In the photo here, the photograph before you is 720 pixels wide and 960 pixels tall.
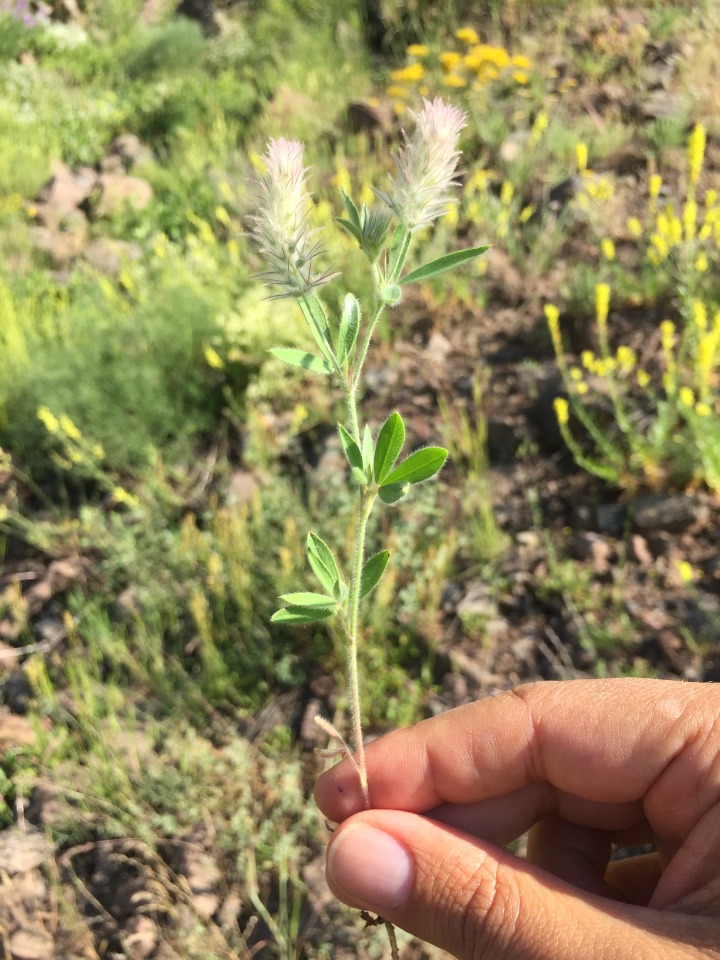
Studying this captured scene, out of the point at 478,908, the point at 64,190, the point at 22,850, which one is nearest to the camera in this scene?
the point at 478,908

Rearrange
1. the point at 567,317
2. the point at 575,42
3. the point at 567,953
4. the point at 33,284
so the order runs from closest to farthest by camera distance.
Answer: the point at 567,953 < the point at 567,317 < the point at 33,284 < the point at 575,42

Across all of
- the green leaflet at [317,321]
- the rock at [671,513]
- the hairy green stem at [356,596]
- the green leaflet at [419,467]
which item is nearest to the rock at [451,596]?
the rock at [671,513]

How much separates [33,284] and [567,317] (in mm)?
3433

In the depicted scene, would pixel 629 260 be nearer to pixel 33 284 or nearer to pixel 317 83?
pixel 33 284

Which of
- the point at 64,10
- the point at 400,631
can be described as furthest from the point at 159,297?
the point at 64,10

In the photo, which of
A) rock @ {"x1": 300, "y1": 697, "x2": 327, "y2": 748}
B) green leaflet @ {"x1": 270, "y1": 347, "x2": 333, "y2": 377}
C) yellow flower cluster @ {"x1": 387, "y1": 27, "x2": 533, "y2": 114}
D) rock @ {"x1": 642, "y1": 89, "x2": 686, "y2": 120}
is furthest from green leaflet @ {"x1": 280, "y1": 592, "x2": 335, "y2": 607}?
yellow flower cluster @ {"x1": 387, "y1": 27, "x2": 533, "y2": 114}

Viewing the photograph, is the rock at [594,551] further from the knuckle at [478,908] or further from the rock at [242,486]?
the knuckle at [478,908]

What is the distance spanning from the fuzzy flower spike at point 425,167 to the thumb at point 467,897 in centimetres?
103

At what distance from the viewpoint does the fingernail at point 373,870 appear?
4.17 ft

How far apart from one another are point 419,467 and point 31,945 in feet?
6.85

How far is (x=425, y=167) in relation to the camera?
0.86 metres

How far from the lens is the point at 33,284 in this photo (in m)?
4.80

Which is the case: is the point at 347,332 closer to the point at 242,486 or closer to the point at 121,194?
the point at 242,486

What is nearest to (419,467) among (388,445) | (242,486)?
(388,445)
